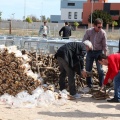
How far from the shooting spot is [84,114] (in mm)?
6656

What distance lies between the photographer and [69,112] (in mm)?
6758

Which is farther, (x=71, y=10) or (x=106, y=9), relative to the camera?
(x=71, y=10)

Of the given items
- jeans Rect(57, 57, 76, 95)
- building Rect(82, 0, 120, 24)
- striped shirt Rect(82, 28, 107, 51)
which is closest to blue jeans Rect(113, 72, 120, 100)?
jeans Rect(57, 57, 76, 95)

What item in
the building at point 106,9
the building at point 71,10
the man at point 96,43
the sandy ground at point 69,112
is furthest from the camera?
the building at point 71,10

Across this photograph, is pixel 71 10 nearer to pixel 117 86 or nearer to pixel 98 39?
pixel 98 39

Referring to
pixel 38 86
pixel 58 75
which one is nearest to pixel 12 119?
pixel 38 86

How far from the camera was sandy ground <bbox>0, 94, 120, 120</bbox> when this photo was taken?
6.39 metres

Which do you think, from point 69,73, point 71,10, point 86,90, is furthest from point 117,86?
point 71,10

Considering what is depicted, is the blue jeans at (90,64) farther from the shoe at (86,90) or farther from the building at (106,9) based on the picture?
the building at (106,9)

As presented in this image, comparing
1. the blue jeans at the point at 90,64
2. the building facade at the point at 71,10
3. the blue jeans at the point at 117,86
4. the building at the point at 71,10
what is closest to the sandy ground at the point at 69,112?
the blue jeans at the point at 117,86

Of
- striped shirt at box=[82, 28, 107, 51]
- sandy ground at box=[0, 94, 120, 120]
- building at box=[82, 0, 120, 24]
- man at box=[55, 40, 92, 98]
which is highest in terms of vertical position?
building at box=[82, 0, 120, 24]

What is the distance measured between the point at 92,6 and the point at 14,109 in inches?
2926

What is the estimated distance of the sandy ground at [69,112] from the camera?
6.39 m

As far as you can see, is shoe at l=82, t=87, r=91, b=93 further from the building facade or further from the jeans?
the building facade
